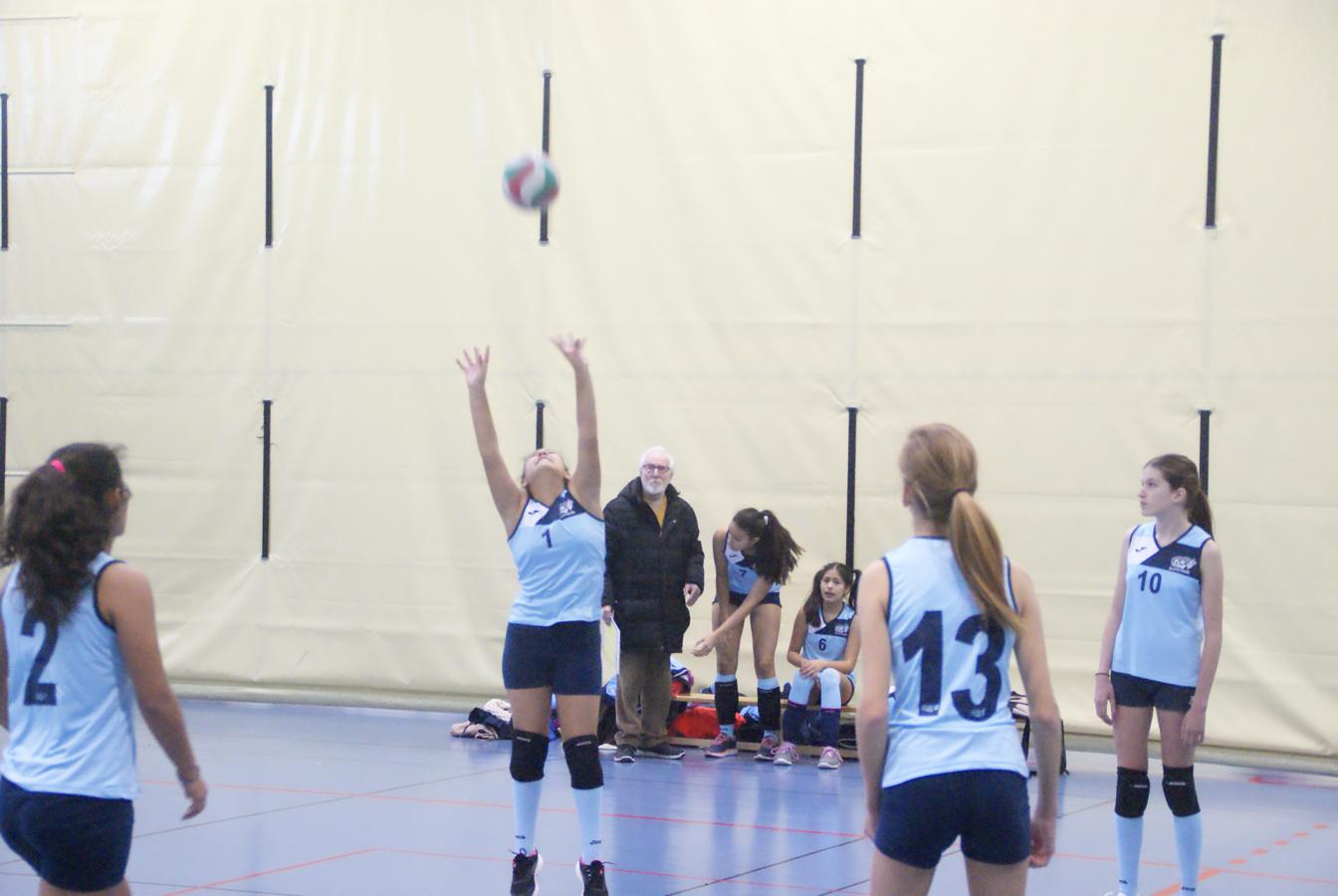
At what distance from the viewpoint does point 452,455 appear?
439 inches

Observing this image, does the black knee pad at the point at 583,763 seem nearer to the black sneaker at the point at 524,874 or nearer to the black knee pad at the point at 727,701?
the black sneaker at the point at 524,874

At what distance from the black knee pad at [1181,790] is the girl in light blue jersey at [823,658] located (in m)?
Answer: 3.68

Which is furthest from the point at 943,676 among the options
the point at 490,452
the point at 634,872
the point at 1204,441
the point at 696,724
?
the point at 1204,441

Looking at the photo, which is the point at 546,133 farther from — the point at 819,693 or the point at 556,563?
the point at 556,563

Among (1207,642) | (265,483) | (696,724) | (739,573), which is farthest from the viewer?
(265,483)

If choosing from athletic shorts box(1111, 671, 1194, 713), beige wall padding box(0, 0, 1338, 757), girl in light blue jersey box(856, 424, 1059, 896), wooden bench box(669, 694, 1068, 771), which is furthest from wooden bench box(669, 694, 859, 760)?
girl in light blue jersey box(856, 424, 1059, 896)

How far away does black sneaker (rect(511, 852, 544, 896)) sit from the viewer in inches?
215

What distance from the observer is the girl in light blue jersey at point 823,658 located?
8.95 m

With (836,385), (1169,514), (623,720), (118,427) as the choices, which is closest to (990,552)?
(1169,514)

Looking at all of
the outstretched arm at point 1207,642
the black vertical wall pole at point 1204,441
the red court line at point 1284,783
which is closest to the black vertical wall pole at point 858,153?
the black vertical wall pole at point 1204,441

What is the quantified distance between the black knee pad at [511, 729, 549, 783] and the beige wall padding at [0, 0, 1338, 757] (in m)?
4.74

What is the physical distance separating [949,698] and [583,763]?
8.68 ft

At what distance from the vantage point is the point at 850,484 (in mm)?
10164

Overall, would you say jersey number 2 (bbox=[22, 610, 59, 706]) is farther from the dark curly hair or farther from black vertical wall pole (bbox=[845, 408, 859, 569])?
black vertical wall pole (bbox=[845, 408, 859, 569])
